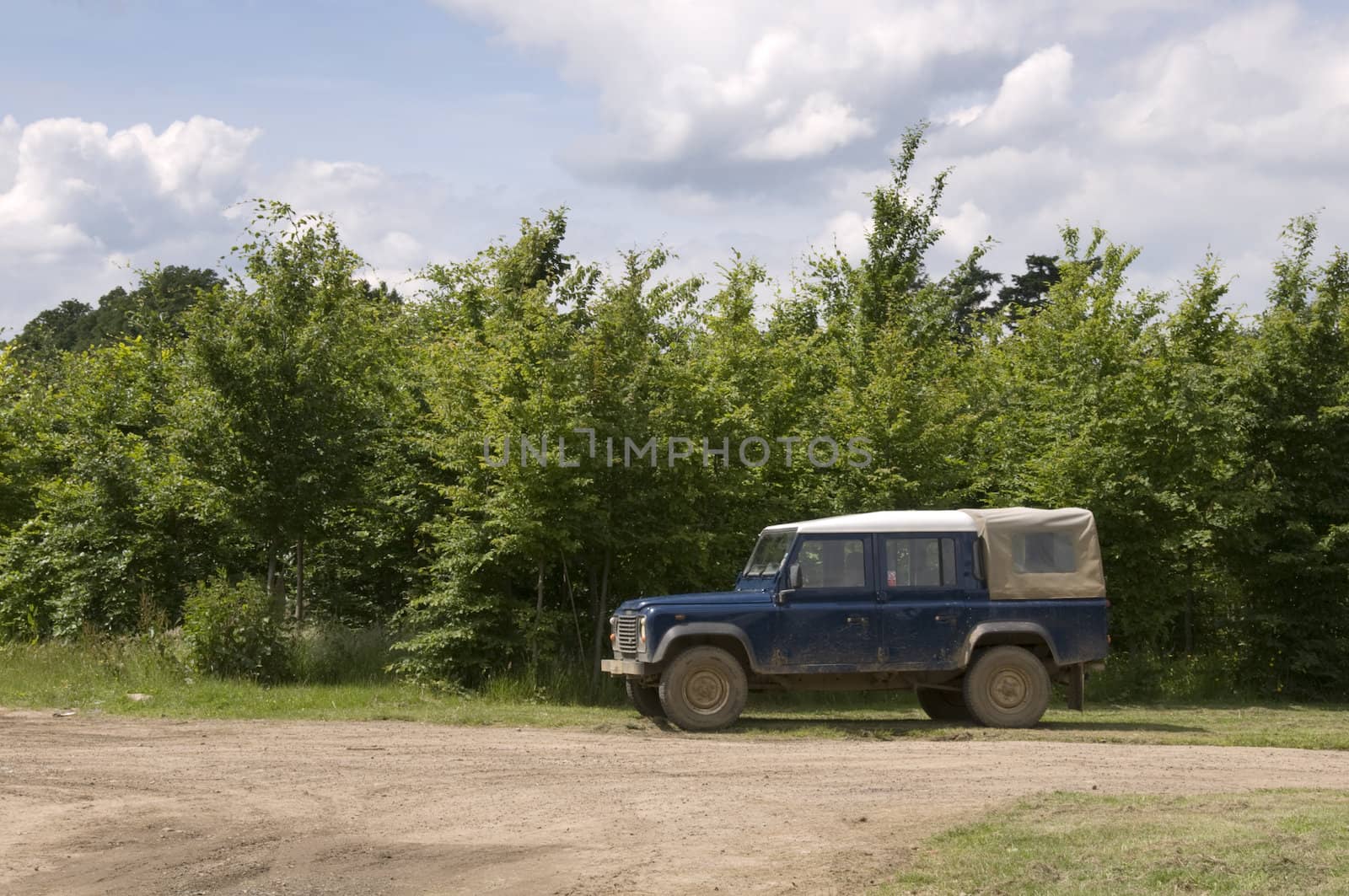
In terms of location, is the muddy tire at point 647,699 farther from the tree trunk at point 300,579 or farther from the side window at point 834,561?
the tree trunk at point 300,579

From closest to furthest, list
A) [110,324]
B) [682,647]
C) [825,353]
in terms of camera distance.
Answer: [682,647]
[825,353]
[110,324]

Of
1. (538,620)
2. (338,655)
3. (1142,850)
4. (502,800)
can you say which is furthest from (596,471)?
(1142,850)

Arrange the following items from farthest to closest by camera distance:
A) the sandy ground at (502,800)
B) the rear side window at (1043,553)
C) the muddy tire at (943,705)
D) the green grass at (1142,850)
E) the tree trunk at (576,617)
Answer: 1. the tree trunk at (576,617)
2. the muddy tire at (943,705)
3. the rear side window at (1043,553)
4. the sandy ground at (502,800)
5. the green grass at (1142,850)

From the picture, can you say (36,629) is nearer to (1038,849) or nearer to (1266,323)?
(1038,849)

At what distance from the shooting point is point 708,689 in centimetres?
1491

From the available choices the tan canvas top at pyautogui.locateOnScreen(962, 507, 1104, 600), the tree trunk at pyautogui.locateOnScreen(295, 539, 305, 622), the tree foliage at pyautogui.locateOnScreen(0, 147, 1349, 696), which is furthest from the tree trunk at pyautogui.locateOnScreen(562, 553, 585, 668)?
the tan canvas top at pyautogui.locateOnScreen(962, 507, 1104, 600)

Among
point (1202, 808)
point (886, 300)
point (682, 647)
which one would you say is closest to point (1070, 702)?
point (682, 647)

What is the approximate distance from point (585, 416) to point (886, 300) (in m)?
18.0

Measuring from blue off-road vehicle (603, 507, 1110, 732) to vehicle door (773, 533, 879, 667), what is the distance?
0.01 metres

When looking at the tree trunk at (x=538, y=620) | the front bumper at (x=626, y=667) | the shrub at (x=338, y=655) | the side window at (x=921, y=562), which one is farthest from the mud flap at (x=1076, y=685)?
the shrub at (x=338, y=655)

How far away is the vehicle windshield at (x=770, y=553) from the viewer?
1532cm

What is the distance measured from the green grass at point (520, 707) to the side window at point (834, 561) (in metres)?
1.67

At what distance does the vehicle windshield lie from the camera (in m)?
15.3

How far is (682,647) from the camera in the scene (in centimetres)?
1498
